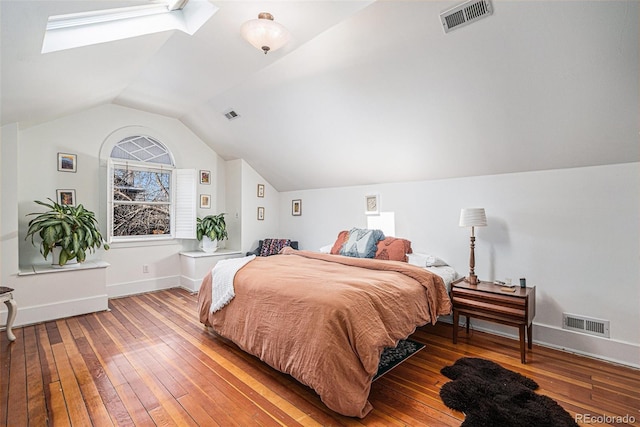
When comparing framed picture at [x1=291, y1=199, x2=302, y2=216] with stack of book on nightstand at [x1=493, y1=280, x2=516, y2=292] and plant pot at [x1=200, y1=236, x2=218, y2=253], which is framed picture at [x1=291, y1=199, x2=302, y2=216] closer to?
plant pot at [x1=200, y1=236, x2=218, y2=253]

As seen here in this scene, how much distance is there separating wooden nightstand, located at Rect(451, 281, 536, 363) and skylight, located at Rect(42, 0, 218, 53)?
10.3ft

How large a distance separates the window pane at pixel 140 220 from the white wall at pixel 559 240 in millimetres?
4004

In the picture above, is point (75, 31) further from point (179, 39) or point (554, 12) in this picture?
point (554, 12)

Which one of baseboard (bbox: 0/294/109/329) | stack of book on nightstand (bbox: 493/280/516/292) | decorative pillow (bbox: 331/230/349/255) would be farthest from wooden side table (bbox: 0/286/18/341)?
stack of book on nightstand (bbox: 493/280/516/292)

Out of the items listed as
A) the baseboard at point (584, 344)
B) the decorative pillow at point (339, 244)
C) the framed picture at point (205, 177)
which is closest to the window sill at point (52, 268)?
the framed picture at point (205, 177)

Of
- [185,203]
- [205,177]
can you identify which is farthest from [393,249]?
[205,177]

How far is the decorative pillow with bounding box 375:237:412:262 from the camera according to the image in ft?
11.2

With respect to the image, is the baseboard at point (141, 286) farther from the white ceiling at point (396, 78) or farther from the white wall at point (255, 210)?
the white ceiling at point (396, 78)

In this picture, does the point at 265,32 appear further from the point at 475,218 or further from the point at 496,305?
the point at 496,305

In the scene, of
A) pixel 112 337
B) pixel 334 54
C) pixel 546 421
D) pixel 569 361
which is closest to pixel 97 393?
pixel 112 337

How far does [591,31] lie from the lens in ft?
5.99

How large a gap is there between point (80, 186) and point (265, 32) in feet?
11.7

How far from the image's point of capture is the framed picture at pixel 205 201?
5.18 meters

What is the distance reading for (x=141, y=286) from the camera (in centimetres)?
450
